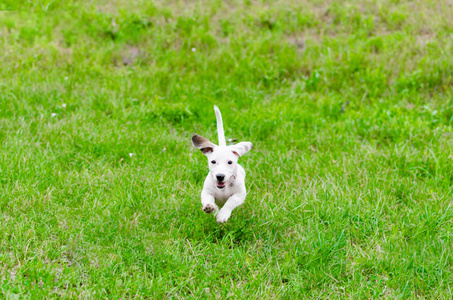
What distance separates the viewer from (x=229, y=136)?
5668mm

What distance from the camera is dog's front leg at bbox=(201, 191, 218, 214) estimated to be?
323 cm

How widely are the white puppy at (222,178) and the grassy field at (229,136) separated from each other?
33 cm

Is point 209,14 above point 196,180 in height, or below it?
above

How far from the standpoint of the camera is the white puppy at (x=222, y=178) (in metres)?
3.25

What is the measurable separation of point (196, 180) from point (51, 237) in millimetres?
1626

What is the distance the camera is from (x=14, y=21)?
26.4ft

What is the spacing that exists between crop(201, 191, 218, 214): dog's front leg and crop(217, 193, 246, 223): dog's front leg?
0.23 feet

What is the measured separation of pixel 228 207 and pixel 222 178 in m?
0.33

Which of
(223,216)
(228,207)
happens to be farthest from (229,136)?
(223,216)

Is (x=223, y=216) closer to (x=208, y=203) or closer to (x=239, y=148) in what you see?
(x=208, y=203)

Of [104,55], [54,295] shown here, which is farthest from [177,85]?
[54,295]

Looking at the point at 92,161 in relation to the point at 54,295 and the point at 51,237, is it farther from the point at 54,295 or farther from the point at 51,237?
the point at 54,295

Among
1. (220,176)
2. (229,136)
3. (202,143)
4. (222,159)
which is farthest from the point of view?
(229,136)

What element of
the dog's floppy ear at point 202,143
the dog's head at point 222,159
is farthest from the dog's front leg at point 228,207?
the dog's floppy ear at point 202,143
